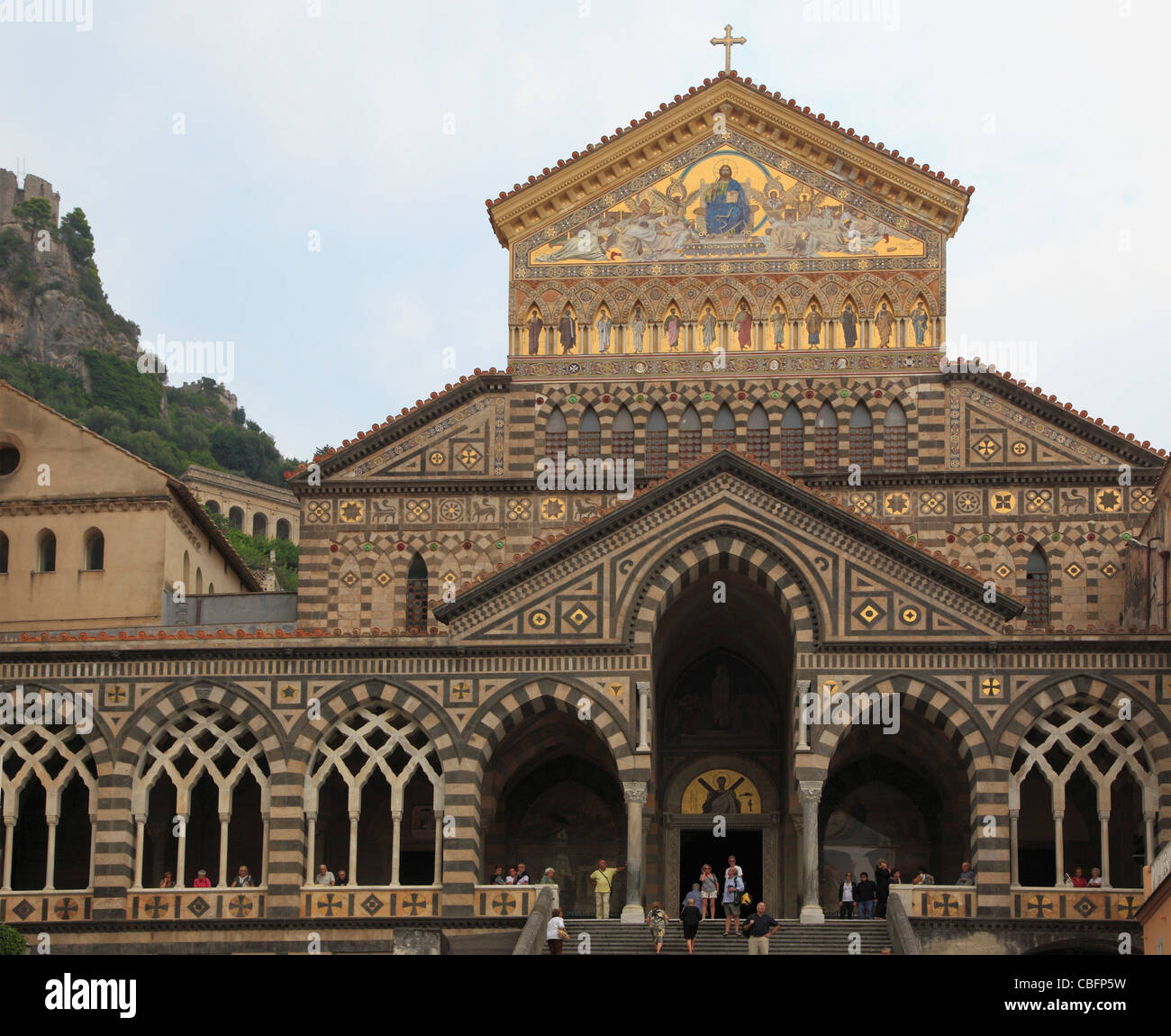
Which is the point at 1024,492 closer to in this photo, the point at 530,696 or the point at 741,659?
the point at 741,659

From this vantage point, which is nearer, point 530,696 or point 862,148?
Result: point 530,696

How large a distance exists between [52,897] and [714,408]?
2081cm

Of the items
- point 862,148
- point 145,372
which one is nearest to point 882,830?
point 862,148

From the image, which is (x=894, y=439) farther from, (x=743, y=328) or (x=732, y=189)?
(x=732, y=189)

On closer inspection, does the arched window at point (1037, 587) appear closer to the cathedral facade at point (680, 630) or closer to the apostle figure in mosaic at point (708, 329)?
the cathedral facade at point (680, 630)

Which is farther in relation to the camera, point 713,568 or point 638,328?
point 638,328

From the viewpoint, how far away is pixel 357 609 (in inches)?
2153

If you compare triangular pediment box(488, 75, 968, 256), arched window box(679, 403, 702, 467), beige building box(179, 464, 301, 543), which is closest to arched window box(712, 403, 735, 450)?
arched window box(679, 403, 702, 467)

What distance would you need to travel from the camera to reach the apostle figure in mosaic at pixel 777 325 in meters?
55.7

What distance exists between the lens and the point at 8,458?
2258 inches

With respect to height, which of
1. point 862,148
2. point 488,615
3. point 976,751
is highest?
point 862,148

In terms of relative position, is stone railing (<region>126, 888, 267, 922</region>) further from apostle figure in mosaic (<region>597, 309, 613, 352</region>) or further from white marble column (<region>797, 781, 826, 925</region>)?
apostle figure in mosaic (<region>597, 309, 613, 352</region>)

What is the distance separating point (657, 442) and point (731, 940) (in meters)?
16.0

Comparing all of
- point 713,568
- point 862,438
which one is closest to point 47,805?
point 713,568
